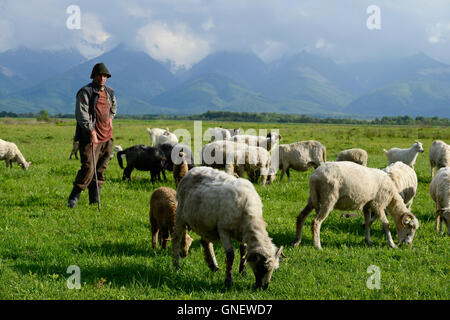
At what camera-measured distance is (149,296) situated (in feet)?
17.1

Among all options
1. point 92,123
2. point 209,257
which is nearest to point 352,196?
point 209,257

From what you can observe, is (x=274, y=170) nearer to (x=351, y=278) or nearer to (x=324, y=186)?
(x=324, y=186)

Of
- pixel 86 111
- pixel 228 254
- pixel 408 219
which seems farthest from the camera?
pixel 86 111

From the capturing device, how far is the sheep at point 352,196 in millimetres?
7629

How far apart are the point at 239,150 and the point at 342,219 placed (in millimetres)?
5301

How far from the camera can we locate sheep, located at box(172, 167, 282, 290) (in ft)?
17.2

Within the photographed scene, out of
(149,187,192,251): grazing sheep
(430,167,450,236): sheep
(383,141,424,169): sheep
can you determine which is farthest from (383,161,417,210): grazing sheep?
(383,141,424,169): sheep

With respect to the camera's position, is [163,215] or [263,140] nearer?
[163,215]

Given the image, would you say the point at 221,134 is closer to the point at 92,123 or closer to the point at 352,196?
the point at 92,123

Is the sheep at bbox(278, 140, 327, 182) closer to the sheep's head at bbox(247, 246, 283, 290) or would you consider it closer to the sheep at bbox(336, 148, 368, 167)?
the sheep at bbox(336, 148, 368, 167)

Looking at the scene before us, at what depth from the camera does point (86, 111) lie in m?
9.14

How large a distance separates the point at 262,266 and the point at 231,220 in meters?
0.76

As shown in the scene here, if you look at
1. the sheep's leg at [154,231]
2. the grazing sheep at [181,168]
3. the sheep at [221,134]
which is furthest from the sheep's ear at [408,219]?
the sheep at [221,134]
